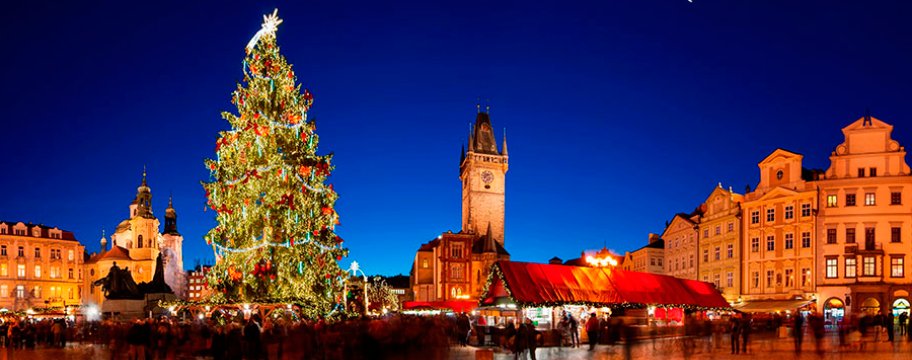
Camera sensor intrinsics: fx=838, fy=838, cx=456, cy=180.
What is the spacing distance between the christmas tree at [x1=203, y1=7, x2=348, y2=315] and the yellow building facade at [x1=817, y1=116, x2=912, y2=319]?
3485 cm

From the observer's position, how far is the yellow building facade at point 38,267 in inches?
3302

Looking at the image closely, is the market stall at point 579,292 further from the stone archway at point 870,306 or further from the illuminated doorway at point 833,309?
the stone archway at point 870,306

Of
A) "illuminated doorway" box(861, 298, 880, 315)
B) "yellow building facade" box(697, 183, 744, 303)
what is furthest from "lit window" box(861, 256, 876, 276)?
"yellow building facade" box(697, 183, 744, 303)

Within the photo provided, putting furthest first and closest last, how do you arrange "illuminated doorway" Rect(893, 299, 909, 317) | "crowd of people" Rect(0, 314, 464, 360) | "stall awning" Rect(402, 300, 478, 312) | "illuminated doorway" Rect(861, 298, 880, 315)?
"stall awning" Rect(402, 300, 478, 312) < "illuminated doorway" Rect(861, 298, 880, 315) < "illuminated doorway" Rect(893, 299, 909, 317) < "crowd of people" Rect(0, 314, 464, 360)

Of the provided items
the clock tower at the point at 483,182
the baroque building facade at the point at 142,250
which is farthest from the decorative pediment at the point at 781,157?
the baroque building facade at the point at 142,250

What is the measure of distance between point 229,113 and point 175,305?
769cm

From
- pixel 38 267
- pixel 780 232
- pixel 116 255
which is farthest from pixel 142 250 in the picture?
pixel 780 232

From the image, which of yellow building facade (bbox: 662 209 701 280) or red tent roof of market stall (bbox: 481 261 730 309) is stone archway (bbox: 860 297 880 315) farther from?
red tent roof of market stall (bbox: 481 261 730 309)

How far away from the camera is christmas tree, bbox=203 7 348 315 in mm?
28281

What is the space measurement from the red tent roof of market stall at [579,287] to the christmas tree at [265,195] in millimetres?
6695

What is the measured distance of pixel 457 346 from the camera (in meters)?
32.5

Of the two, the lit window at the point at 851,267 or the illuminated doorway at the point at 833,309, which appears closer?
the lit window at the point at 851,267

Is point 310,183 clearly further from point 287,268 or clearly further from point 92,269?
point 92,269

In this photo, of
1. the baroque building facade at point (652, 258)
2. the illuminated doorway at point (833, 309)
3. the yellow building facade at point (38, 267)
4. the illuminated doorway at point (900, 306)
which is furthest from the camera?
the yellow building facade at point (38, 267)
